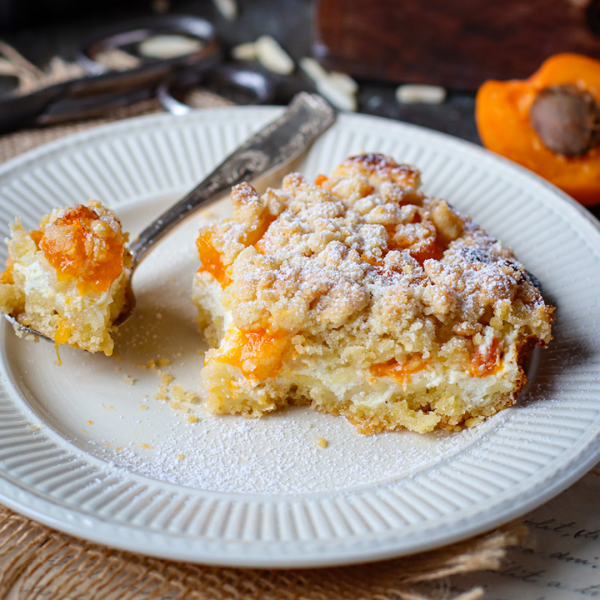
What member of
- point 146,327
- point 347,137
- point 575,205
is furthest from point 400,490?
point 347,137

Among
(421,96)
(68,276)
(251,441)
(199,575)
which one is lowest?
(199,575)

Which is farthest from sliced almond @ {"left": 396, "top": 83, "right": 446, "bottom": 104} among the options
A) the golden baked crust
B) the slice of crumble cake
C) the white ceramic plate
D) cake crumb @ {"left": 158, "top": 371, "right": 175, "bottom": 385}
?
cake crumb @ {"left": 158, "top": 371, "right": 175, "bottom": 385}

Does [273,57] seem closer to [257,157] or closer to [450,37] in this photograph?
[450,37]

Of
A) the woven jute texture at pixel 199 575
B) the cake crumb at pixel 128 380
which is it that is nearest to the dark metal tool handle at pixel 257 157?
the cake crumb at pixel 128 380

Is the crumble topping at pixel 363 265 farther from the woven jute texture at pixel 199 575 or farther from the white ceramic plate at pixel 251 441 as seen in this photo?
the woven jute texture at pixel 199 575

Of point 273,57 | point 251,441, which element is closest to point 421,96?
point 273,57

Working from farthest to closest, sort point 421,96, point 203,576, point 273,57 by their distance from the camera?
point 273,57
point 421,96
point 203,576
